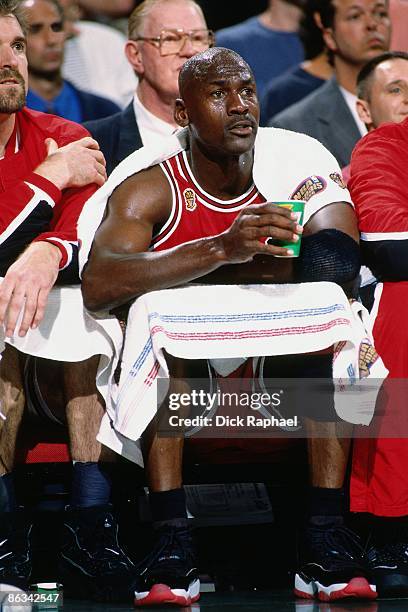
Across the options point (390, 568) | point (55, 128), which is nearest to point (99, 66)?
point (55, 128)

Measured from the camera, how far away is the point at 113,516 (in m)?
3.20

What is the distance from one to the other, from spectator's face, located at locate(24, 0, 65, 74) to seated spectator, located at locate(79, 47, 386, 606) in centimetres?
230

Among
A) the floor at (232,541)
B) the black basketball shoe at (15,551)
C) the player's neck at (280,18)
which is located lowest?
the floor at (232,541)

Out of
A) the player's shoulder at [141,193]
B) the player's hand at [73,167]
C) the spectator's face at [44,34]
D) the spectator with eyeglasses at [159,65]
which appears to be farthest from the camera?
the spectator's face at [44,34]

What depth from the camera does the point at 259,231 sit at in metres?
2.82

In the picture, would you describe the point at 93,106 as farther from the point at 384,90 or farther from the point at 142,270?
the point at 142,270

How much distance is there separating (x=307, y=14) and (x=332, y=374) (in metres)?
2.95

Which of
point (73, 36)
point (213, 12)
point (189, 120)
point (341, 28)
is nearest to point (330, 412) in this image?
point (189, 120)

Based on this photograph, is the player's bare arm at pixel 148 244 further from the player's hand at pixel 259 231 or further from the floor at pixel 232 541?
the floor at pixel 232 541

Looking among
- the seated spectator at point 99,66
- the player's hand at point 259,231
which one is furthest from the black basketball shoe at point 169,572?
the seated spectator at point 99,66

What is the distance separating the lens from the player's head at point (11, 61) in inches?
140

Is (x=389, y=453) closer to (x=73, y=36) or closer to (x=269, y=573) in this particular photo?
(x=269, y=573)

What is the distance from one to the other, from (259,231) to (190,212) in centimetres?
43

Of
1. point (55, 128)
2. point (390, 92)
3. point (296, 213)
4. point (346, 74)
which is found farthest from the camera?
point (346, 74)
